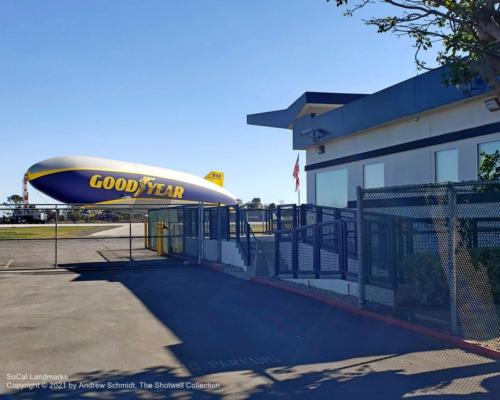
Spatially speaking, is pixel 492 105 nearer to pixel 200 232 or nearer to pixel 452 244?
pixel 452 244

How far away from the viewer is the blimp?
3406 cm

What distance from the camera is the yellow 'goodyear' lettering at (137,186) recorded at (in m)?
35.0

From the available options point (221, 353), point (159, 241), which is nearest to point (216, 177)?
point (159, 241)

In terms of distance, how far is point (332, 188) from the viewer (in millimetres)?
20391

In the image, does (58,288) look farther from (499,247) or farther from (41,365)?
(499,247)

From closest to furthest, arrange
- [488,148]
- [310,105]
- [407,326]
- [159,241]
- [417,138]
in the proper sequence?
[407,326] < [488,148] < [417,138] < [310,105] < [159,241]

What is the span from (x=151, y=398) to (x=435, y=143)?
11.4 meters

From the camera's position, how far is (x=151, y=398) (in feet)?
18.5

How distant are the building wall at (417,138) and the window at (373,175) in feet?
0.46

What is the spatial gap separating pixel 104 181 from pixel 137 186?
272 cm

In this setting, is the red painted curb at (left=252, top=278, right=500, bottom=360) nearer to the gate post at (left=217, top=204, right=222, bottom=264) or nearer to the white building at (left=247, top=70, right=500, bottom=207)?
the white building at (left=247, top=70, right=500, bottom=207)

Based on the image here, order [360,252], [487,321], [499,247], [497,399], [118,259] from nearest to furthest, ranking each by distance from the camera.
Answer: [497,399] → [487,321] → [499,247] → [360,252] → [118,259]

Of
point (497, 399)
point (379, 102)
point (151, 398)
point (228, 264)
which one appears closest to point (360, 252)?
point (497, 399)

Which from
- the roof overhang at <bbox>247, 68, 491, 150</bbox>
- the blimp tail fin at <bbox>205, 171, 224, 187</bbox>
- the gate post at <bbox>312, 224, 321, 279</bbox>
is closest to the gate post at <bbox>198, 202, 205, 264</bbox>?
the roof overhang at <bbox>247, 68, 491, 150</bbox>
